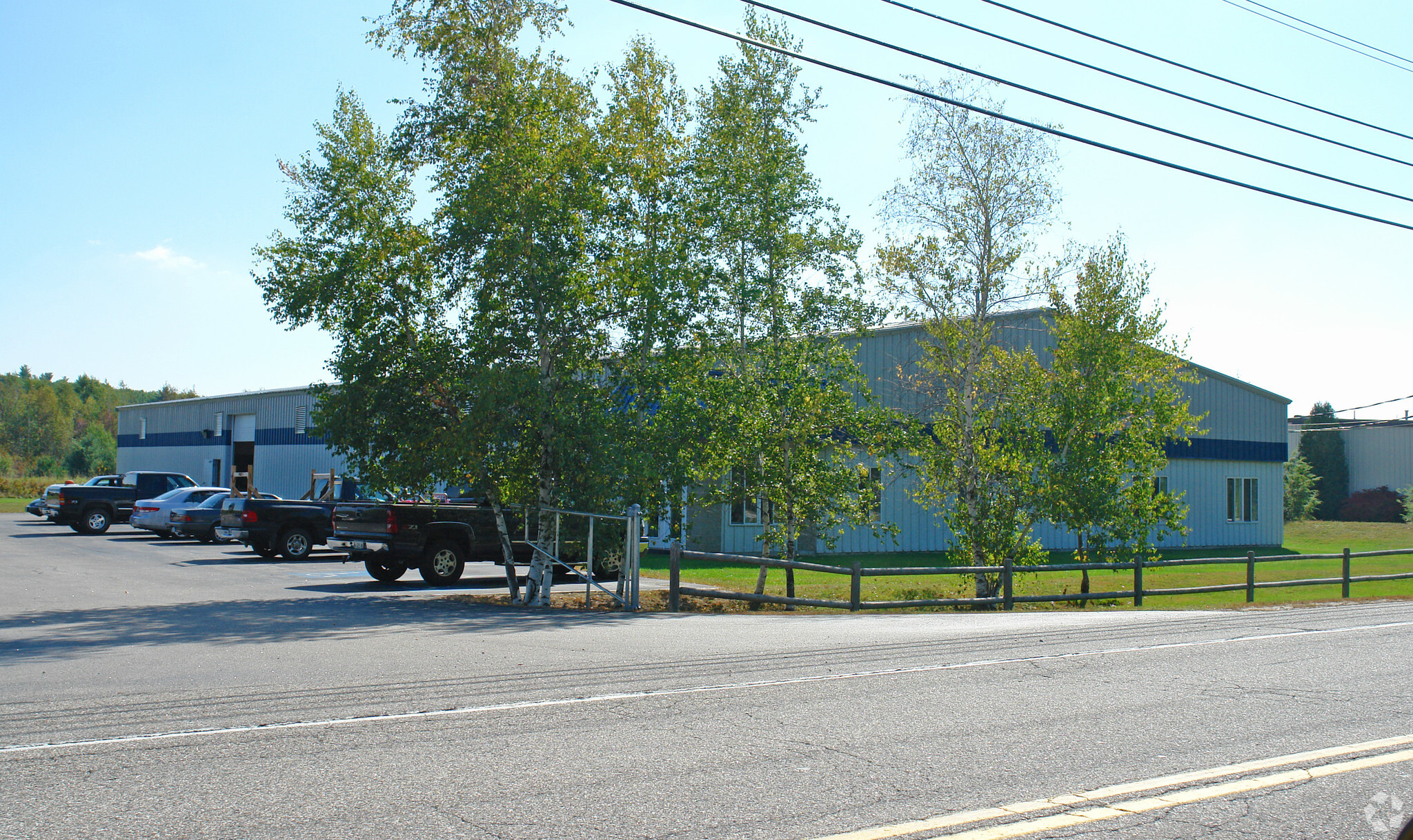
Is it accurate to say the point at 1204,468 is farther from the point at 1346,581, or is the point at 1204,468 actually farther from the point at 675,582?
the point at 675,582

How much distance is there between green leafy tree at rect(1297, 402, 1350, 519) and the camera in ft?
230

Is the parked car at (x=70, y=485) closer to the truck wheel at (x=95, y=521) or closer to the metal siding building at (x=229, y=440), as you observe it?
the truck wheel at (x=95, y=521)

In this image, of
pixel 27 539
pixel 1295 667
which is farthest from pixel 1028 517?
pixel 27 539

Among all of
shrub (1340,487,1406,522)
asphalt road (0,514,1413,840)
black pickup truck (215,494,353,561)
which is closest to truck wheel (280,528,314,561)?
black pickup truck (215,494,353,561)

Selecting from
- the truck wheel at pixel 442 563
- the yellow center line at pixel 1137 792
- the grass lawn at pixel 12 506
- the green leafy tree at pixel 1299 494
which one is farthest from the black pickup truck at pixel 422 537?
the green leafy tree at pixel 1299 494

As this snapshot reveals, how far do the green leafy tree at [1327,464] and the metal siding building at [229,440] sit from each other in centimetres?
6375

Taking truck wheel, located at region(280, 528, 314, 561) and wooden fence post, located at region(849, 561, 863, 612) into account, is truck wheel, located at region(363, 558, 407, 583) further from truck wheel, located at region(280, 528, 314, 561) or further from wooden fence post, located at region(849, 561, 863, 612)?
wooden fence post, located at region(849, 561, 863, 612)

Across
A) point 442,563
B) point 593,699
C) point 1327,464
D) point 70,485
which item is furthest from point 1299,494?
point 593,699

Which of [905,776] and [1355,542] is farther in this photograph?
[1355,542]

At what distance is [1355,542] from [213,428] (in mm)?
55684

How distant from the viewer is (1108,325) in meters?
22.4

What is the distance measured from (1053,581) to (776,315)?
10572 mm

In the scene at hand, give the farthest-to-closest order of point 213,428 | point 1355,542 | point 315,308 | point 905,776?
point 213,428 → point 1355,542 → point 315,308 → point 905,776

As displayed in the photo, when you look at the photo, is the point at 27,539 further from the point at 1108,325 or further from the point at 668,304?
the point at 1108,325
